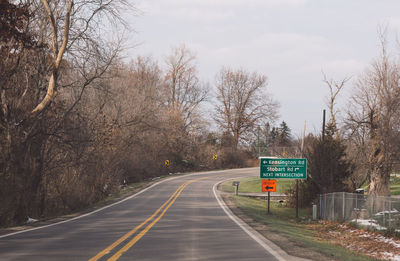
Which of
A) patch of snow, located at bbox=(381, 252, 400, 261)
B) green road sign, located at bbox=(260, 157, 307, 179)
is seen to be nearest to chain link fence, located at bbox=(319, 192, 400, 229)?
green road sign, located at bbox=(260, 157, 307, 179)

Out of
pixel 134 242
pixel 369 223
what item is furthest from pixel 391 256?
pixel 134 242

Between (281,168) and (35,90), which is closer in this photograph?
(35,90)

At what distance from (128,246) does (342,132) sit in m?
32.6

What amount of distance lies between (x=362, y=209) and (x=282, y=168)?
5034 millimetres

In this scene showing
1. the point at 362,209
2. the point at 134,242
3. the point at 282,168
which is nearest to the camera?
the point at 134,242

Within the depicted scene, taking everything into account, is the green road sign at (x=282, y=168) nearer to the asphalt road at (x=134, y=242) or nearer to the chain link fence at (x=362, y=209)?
the chain link fence at (x=362, y=209)

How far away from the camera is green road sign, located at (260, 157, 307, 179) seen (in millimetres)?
26266

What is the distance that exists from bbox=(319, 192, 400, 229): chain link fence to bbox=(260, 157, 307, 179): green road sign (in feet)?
10.5

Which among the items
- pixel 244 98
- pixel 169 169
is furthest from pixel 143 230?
pixel 244 98

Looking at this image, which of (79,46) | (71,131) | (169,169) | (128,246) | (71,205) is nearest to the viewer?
(128,246)

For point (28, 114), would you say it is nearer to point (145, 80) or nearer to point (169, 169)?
point (169, 169)

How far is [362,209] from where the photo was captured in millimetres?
24938

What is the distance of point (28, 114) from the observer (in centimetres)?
1859

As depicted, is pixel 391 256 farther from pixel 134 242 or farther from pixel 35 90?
pixel 35 90
